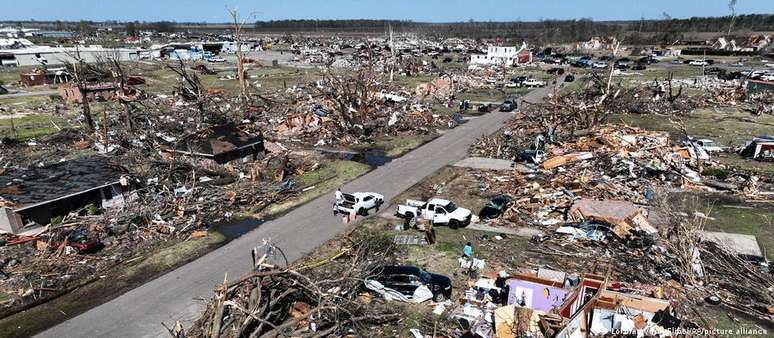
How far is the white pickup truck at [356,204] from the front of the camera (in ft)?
73.5

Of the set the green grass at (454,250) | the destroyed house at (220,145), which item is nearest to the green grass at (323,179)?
the destroyed house at (220,145)

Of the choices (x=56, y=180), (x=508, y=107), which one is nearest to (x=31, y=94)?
(x=56, y=180)

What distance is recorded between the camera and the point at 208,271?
17969mm

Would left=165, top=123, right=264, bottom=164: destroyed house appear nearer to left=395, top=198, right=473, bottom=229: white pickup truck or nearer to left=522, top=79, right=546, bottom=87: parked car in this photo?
left=395, top=198, right=473, bottom=229: white pickup truck

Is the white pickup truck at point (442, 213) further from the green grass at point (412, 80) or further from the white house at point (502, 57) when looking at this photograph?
the white house at point (502, 57)

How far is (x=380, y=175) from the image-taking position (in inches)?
1139

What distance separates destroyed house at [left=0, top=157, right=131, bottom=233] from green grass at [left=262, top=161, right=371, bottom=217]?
7841 mm

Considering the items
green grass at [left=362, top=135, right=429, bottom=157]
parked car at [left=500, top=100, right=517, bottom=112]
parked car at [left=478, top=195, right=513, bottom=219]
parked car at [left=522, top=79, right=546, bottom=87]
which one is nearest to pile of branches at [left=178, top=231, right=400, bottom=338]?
parked car at [left=478, top=195, right=513, bottom=219]

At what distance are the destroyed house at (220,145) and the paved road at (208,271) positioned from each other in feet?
26.1

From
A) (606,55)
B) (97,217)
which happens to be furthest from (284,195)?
(606,55)

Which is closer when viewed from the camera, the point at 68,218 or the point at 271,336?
the point at 271,336

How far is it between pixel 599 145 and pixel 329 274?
21.6m

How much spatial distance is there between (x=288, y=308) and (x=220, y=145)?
1757 centimetres

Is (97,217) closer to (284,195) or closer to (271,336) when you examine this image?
(284,195)
